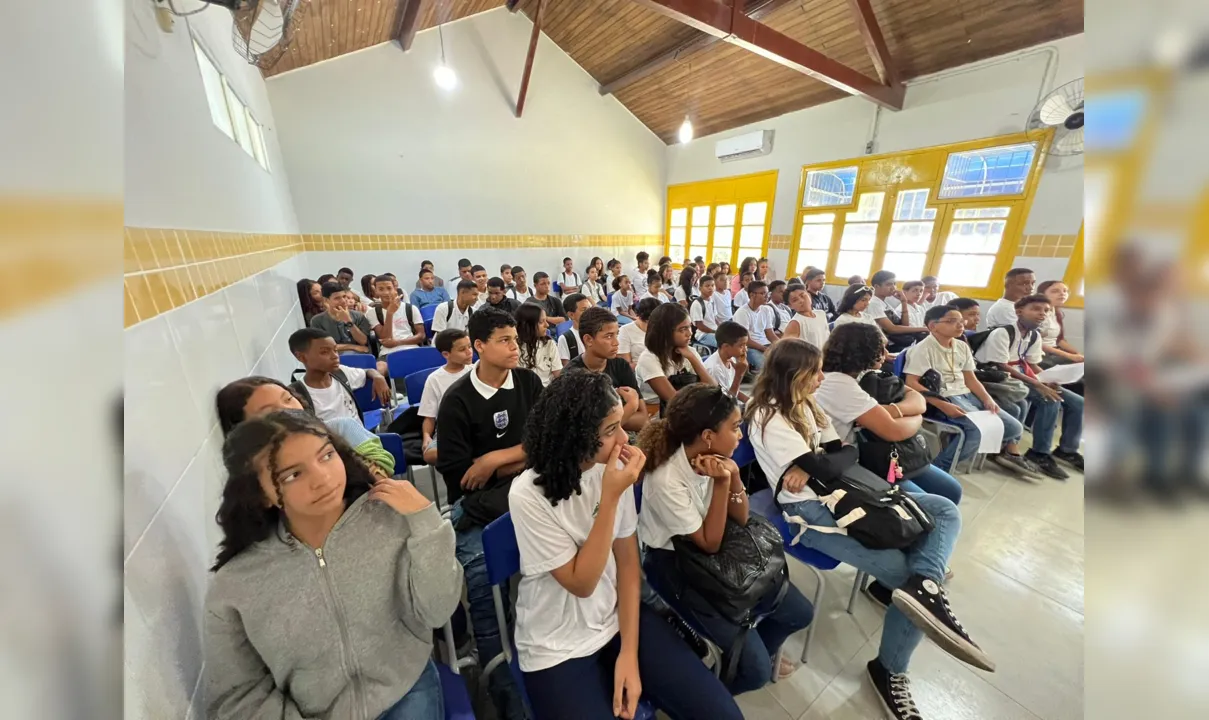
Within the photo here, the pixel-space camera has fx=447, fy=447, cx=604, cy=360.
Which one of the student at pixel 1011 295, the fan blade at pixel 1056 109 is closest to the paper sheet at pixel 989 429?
the student at pixel 1011 295

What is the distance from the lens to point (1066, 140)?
4.24 m

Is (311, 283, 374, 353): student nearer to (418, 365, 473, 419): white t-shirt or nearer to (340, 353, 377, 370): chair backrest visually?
(340, 353, 377, 370): chair backrest

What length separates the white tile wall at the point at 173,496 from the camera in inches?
29.3

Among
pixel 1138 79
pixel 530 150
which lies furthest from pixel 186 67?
pixel 530 150

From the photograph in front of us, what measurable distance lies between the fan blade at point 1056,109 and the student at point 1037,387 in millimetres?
2263

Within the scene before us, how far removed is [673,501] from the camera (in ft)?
4.44

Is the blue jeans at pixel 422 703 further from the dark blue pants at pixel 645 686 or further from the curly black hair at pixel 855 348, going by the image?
the curly black hair at pixel 855 348

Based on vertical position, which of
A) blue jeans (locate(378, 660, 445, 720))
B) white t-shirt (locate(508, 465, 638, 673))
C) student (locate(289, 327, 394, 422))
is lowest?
blue jeans (locate(378, 660, 445, 720))

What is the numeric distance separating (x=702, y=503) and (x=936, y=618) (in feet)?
2.61

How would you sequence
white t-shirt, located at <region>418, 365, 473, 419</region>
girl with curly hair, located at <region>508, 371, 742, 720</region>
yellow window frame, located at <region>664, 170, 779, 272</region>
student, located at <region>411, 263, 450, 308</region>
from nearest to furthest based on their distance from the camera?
girl with curly hair, located at <region>508, 371, 742, 720</region> < white t-shirt, located at <region>418, 365, 473, 419</region> < student, located at <region>411, 263, 450, 308</region> < yellow window frame, located at <region>664, 170, 779, 272</region>

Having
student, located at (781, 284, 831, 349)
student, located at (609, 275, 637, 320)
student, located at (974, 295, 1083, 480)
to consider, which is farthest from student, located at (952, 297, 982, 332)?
student, located at (609, 275, 637, 320)

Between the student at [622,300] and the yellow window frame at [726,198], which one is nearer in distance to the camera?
the student at [622,300]

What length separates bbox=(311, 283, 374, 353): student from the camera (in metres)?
3.04

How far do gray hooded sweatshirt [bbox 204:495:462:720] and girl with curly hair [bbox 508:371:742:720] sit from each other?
244 millimetres
